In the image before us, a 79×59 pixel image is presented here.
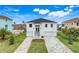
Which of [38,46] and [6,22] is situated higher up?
[6,22]

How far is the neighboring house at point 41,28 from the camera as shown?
2.38 meters

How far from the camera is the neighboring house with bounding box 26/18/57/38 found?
2.38m

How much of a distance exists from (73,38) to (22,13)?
64cm

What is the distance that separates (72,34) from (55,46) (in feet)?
0.79

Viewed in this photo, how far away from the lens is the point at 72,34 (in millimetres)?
2422

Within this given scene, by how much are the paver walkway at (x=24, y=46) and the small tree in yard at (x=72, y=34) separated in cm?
45

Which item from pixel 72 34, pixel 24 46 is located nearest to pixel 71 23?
pixel 72 34

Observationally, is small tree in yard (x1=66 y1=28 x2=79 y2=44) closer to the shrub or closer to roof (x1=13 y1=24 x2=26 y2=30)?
roof (x1=13 y1=24 x2=26 y2=30)

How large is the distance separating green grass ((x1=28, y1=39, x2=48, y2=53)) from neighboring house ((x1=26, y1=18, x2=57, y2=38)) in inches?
2.3

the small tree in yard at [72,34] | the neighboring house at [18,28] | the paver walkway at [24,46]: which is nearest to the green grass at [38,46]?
the paver walkway at [24,46]

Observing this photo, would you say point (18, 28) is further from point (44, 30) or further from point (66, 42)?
point (66, 42)

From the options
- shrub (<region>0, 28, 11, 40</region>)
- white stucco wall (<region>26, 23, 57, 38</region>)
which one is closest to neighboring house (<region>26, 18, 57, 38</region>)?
white stucco wall (<region>26, 23, 57, 38</region>)

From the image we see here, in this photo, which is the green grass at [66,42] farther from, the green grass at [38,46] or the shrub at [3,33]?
the shrub at [3,33]
